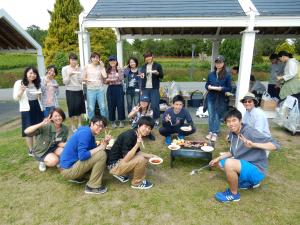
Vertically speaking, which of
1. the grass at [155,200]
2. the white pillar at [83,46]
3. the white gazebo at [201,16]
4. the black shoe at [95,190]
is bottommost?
the grass at [155,200]

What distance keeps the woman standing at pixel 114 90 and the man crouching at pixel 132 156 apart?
8.87 feet

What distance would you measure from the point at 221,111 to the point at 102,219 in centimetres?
354

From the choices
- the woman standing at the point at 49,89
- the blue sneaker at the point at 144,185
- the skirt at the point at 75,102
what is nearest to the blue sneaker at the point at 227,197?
the blue sneaker at the point at 144,185

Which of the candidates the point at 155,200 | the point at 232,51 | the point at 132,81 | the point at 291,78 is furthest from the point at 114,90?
the point at 232,51

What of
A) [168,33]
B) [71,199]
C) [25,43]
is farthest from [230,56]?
[71,199]

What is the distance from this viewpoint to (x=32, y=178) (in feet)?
13.6

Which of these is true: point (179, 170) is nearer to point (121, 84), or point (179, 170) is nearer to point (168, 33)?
point (121, 84)

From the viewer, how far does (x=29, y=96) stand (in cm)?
467

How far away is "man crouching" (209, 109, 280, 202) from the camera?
3.31 meters

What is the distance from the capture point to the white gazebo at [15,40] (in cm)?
774

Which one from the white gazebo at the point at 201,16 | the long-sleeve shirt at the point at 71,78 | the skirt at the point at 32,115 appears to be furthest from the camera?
the white gazebo at the point at 201,16

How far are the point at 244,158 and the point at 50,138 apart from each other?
3.02 metres

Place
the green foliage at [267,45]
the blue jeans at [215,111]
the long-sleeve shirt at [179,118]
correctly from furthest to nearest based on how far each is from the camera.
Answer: the green foliage at [267,45] → the blue jeans at [215,111] → the long-sleeve shirt at [179,118]

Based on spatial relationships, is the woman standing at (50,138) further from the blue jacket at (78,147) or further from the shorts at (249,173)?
the shorts at (249,173)
